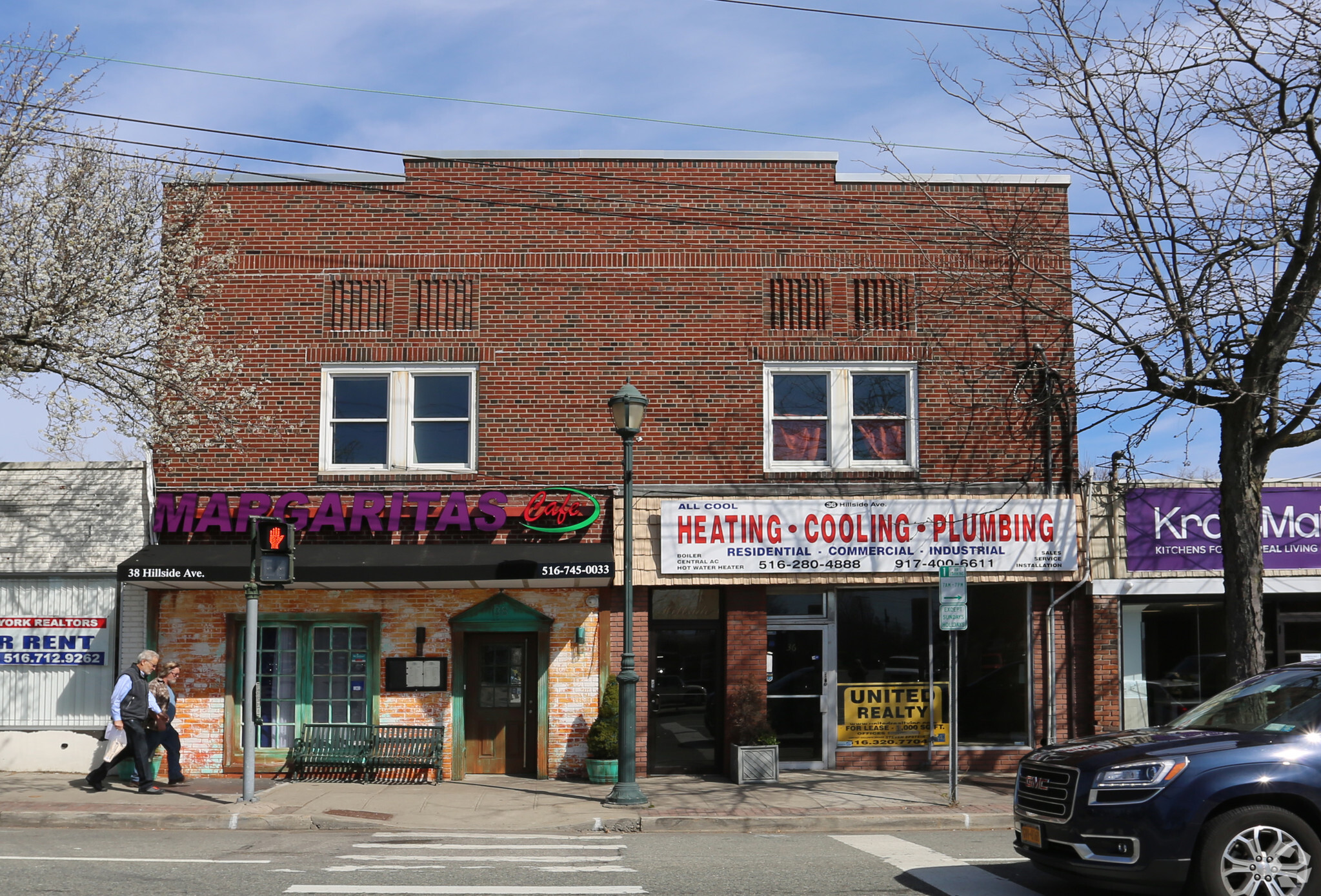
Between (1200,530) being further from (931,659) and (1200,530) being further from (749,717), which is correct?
(749,717)

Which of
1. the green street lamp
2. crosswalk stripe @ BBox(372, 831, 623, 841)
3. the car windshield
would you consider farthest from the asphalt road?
the car windshield

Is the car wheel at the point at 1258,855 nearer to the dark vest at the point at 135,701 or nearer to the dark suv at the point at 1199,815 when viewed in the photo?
the dark suv at the point at 1199,815

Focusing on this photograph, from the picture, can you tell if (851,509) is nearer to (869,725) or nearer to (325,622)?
(869,725)

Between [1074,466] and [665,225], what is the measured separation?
22.0 ft

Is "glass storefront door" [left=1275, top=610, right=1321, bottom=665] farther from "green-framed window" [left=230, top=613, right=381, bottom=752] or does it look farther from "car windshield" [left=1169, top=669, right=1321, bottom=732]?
"green-framed window" [left=230, top=613, right=381, bottom=752]

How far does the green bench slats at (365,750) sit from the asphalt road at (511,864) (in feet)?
11.1

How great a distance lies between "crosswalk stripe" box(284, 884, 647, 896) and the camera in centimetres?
845

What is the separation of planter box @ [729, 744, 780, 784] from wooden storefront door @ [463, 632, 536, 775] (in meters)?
2.90

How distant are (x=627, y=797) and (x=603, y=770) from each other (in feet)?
6.12

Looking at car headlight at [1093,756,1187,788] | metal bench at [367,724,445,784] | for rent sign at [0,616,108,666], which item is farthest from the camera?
for rent sign at [0,616,108,666]

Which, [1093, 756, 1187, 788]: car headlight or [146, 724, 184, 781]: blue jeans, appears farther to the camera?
[146, 724, 184, 781]: blue jeans

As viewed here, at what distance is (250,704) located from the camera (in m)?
13.3

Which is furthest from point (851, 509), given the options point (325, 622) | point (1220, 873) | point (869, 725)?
point (1220, 873)

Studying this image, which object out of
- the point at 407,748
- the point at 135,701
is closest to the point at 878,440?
the point at 407,748
